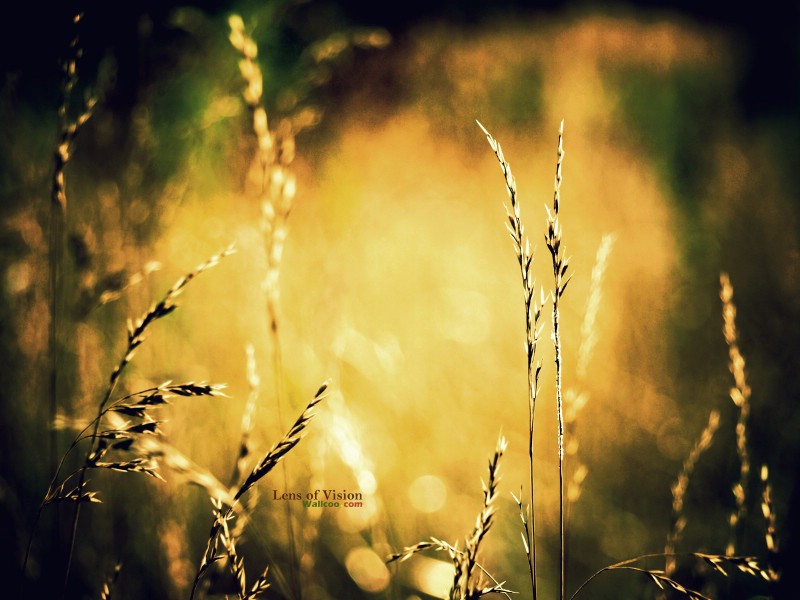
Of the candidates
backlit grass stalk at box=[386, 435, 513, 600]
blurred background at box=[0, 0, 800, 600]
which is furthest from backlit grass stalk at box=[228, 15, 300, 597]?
backlit grass stalk at box=[386, 435, 513, 600]

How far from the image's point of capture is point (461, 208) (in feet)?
10.4

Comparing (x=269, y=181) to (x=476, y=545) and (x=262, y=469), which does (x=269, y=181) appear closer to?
(x=262, y=469)

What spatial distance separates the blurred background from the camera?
142 cm

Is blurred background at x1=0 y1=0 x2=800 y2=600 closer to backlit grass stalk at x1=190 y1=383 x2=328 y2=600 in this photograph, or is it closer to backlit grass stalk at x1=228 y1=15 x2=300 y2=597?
backlit grass stalk at x1=228 y1=15 x2=300 y2=597

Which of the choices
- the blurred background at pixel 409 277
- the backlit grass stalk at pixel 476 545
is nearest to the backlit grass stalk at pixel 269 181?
the blurred background at pixel 409 277

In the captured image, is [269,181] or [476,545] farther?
[269,181]

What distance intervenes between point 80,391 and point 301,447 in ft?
2.48

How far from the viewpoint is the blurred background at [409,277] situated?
1415 millimetres

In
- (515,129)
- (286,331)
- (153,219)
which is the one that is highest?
(515,129)

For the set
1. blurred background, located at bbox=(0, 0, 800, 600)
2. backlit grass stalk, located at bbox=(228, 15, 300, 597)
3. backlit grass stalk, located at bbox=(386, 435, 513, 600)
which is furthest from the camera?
blurred background, located at bbox=(0, 0, 800, 600)

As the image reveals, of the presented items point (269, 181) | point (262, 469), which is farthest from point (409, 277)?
point (262, 469)

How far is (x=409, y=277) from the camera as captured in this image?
9.36 feet

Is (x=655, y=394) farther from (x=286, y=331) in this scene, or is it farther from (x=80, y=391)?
(x=80, y=391)

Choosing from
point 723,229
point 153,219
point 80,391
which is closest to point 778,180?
point 723,229
